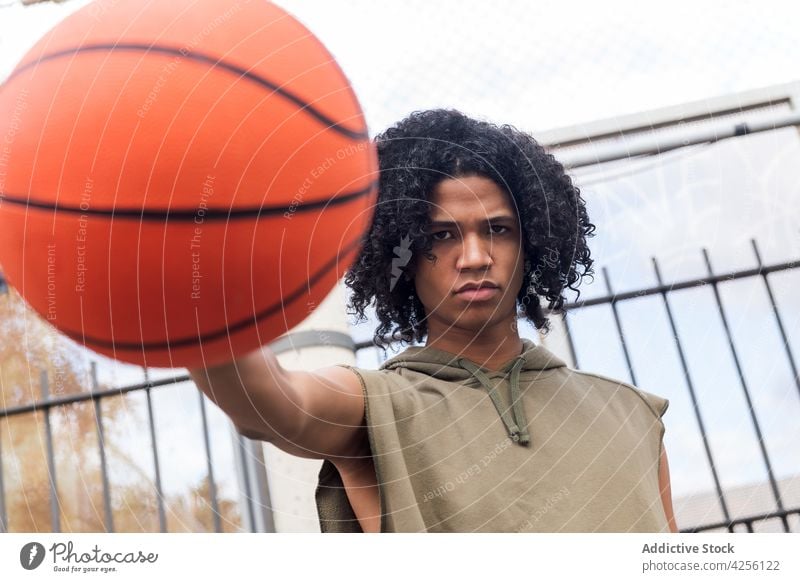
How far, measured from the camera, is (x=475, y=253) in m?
0.61

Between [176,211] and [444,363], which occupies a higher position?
[176,211]

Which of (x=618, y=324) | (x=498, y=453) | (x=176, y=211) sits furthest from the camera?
(x=618, y=324)

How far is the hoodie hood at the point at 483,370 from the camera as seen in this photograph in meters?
0.62

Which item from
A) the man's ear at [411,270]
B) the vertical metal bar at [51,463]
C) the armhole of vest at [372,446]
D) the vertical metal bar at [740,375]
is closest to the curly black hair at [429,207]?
the man's ear at [411,270]

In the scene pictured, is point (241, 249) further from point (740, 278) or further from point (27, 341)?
point (740, 278)

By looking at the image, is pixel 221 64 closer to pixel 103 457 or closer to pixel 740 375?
pixel 103 457

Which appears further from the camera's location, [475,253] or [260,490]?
[260,490]

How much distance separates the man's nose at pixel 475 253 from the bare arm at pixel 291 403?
0.33ft

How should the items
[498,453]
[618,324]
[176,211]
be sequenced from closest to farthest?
[176,211]
[498,453]
[618,324]

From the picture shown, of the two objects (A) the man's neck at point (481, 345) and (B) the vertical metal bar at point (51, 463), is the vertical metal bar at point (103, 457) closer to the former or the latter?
(B) the vertical metal bar at point (51, 463)

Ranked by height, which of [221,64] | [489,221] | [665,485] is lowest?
[665,485]

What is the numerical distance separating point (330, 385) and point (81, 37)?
0.78 feet

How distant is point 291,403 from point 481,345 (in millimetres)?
169
